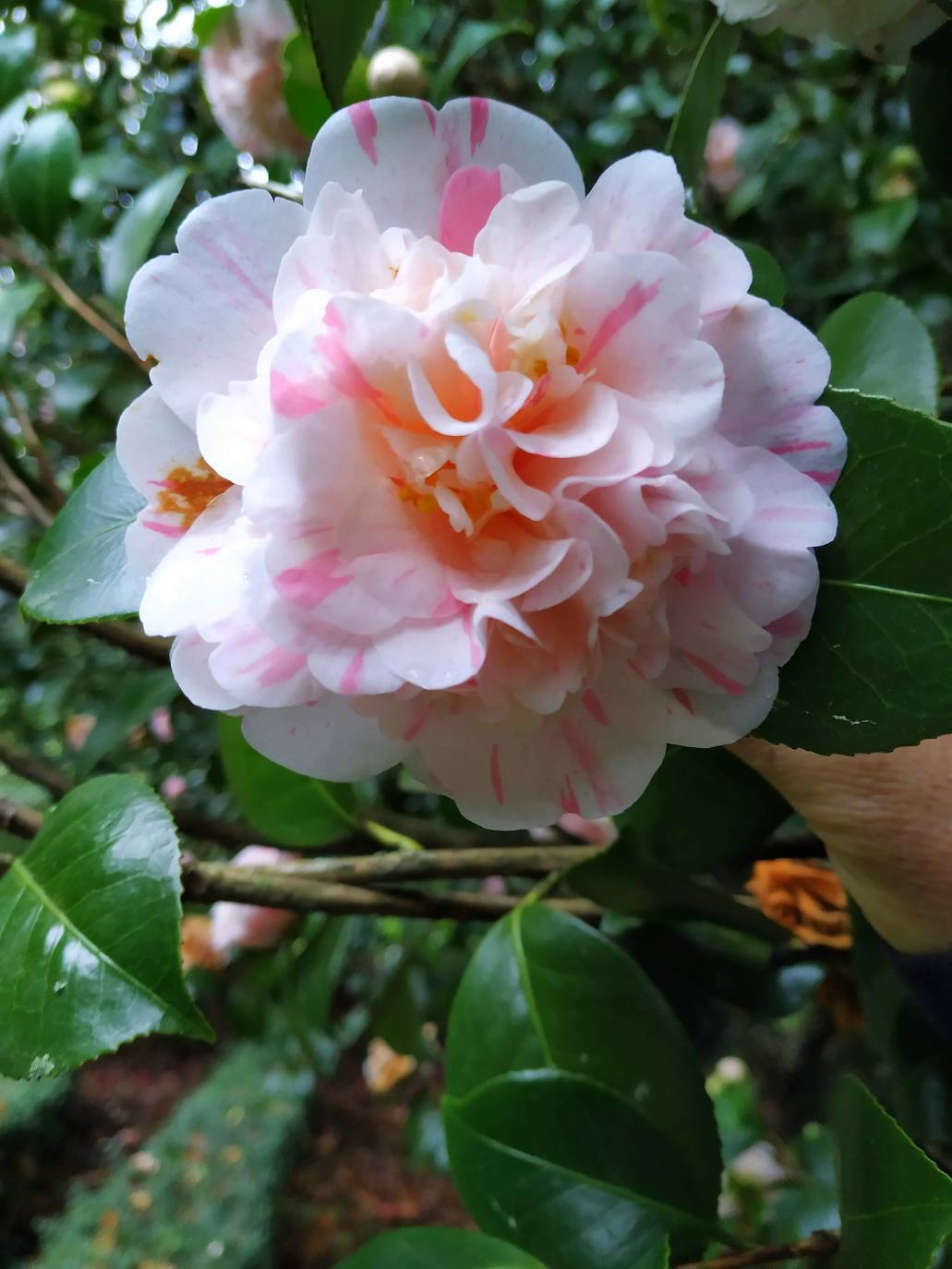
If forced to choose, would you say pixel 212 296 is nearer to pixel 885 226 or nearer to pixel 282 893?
pixel 282 893

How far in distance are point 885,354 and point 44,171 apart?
648mm

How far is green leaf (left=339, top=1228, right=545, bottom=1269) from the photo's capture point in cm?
41

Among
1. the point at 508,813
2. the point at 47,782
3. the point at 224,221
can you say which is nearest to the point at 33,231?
the point at 47,782

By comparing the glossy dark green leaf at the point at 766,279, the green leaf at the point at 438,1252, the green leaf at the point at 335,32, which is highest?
the green leaf at the point at 335,32

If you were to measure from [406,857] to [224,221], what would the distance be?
351mm

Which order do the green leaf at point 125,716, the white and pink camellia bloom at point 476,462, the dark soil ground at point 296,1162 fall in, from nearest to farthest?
the white and pink camellia bloom at point 476,462 < the green leaf at point 125,716 < the dark soil ground at point 296,1162

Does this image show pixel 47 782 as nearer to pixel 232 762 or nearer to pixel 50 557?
pixel 232 762

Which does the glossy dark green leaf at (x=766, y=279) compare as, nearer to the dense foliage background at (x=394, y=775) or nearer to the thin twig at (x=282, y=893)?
the dense foliage background at (x=394, y=775)

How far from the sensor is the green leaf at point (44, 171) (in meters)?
0.72

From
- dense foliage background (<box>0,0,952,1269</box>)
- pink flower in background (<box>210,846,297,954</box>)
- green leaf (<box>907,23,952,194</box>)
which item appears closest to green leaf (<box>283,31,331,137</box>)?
dense foliage background (<box>0,0,952,1269</box>)

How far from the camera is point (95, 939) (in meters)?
0.34

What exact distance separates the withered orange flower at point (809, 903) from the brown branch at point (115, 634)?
1.35ft

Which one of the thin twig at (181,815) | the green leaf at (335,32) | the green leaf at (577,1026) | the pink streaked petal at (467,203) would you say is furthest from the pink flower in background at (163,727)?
the pink streaked petal at (467,203)

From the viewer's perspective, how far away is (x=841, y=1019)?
0.70 meters
